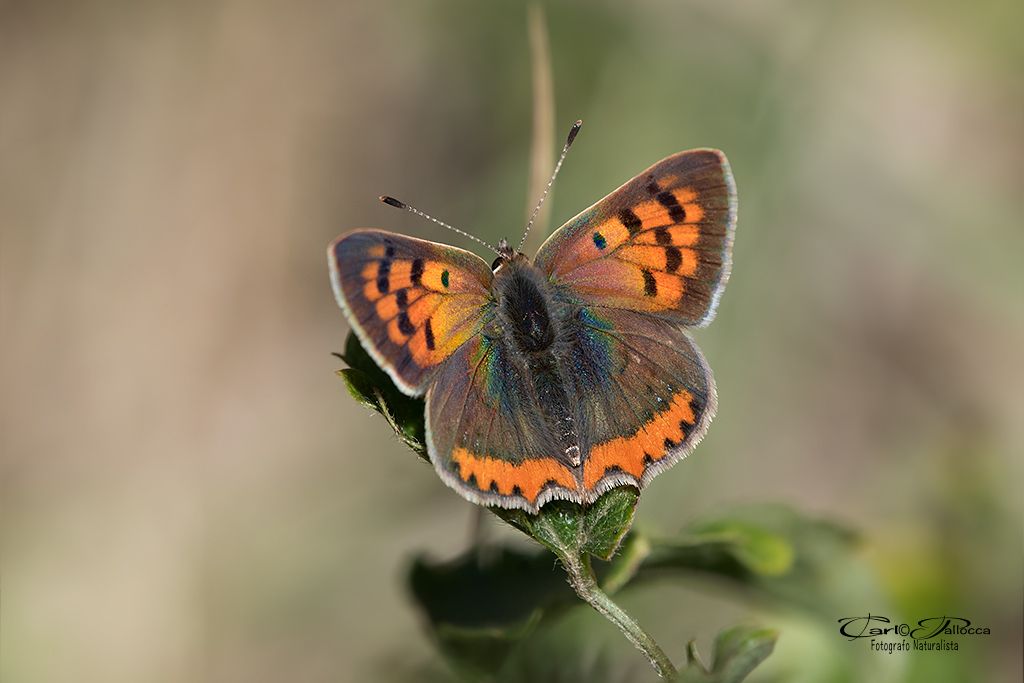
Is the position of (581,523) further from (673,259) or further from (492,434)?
(673,259)

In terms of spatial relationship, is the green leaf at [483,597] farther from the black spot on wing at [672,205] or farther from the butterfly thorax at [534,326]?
the black spot on wing at [672,205]

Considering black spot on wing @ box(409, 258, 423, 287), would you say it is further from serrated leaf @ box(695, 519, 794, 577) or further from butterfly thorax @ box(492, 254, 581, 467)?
serrated leaf @ box(695, 519, 794, 577)

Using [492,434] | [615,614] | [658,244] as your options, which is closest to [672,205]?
[658,244]

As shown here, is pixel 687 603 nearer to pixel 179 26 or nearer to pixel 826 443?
pixel 826 443

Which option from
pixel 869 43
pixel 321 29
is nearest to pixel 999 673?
pixel 869 43

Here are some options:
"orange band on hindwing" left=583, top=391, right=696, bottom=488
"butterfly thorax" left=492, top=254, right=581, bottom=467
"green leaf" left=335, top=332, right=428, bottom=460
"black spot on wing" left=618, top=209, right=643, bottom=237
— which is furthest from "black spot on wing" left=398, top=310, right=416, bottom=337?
"black spot on wing" left=618, top=209, right=643, bottom=237

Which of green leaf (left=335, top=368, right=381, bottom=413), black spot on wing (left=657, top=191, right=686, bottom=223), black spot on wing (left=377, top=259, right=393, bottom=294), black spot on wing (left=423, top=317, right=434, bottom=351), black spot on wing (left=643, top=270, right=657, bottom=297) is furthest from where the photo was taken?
black spot on wing (left=643, top=270, right=657, bottom=297)
